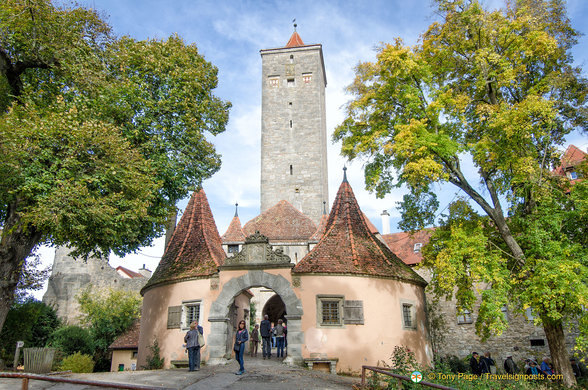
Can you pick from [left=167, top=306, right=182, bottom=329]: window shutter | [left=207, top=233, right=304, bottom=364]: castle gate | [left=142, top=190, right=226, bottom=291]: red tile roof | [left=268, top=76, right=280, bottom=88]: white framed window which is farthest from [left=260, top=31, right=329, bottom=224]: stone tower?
[left=167, top=306, right=182, bottom=329]: window shutter

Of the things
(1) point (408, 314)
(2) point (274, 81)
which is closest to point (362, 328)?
(1) point (408, 314)

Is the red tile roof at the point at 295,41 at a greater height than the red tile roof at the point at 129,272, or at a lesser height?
greater

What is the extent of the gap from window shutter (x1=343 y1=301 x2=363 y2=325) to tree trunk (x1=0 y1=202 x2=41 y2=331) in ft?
30.4

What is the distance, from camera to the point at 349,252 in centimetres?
1521

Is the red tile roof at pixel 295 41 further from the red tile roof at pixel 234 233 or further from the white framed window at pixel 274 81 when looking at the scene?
the red tile roof at pixel 234 233

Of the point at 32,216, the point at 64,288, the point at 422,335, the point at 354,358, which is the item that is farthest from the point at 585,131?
the point at 64,288

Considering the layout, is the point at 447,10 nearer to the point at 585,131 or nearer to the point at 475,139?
the point at 475,139

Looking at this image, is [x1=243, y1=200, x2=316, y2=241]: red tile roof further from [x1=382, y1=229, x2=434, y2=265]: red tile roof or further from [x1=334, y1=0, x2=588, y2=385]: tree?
[x1=334, y1=0, x2=588, y2=385]: tree

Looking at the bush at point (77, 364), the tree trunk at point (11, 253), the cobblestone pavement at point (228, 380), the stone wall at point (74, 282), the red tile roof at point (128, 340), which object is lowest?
the bush at point (77, 364)

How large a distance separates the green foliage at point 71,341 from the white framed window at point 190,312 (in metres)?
14.1

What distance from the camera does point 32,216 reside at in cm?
1038

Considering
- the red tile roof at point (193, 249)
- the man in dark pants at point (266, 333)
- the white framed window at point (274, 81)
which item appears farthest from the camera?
the white framed window at point (274, 81)

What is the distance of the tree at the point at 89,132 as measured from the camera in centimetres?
1084

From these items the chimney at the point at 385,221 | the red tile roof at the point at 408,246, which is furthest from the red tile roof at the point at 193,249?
the chimney at the point at 385,221
